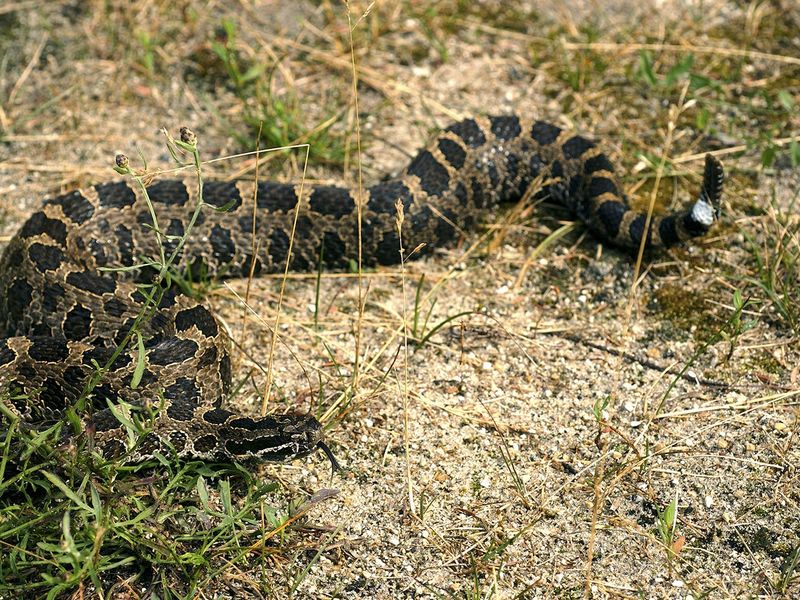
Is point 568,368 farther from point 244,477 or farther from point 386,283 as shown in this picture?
point 244,477

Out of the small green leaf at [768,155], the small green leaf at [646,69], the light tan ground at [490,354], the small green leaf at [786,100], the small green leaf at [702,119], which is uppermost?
the small green leaf at [646,69]

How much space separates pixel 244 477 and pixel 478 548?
151cm

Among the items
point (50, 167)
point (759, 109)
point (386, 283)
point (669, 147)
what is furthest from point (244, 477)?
point (759, 109)

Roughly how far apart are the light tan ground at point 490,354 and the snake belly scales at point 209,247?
319mm

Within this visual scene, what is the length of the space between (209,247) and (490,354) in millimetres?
2544

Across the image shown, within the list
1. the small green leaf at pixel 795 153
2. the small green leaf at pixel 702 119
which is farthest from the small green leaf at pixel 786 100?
the small green leaf at pixel 702 119

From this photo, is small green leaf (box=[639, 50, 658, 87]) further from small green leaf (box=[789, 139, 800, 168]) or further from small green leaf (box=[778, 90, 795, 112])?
small green leaf (box=[789, 139, 800, 168])

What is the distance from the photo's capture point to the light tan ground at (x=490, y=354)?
575 centimetres

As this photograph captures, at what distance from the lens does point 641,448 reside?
20.9ft

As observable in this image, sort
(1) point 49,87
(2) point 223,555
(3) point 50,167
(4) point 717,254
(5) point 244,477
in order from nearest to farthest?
(2) point 223,555
(5) point 244,477
(4) point 717,254
(3) point 50,167
(1) point 49,87

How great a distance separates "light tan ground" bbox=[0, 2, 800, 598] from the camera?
5750mm

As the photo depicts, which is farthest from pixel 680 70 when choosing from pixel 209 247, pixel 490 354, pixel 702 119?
pixel 209 247

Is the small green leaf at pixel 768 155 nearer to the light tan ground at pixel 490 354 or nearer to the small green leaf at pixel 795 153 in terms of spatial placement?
the small green leaf at pixel 795 153

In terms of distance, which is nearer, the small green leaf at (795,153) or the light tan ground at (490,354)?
the light tan ground at (490,354)
